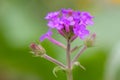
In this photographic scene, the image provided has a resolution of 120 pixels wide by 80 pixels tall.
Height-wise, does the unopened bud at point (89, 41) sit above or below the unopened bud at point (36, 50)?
above

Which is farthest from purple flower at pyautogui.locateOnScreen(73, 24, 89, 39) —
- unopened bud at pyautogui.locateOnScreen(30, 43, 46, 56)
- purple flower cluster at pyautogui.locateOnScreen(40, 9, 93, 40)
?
unopened bud at pyautogui.locateOnScreen(30, 43, 46, 56)

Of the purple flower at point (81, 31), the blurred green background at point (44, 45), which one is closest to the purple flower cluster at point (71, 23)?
the purple flower at point (81, 31)

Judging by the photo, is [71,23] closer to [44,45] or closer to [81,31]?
[81,31]

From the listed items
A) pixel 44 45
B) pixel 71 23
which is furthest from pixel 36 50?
pixel 44 45

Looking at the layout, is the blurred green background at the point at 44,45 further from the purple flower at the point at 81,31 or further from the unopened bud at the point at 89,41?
the purple flower at the point at 81,31

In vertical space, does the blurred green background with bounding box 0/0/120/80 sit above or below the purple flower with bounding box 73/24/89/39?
above

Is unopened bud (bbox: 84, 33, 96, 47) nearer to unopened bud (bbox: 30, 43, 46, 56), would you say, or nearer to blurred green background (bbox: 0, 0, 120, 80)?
unopened bud (bbox: 30, 43, 46, 56)
